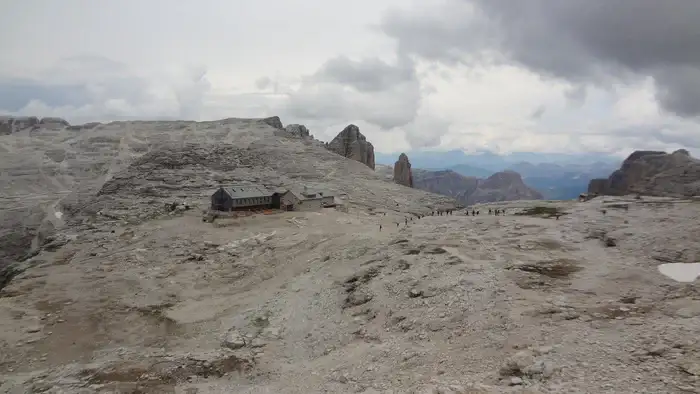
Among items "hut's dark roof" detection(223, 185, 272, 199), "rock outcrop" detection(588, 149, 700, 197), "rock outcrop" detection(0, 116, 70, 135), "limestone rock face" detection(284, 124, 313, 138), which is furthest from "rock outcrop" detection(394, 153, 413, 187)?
"rock outcrop" detection(0, 116, 70, 135)

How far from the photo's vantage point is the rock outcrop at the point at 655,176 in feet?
334

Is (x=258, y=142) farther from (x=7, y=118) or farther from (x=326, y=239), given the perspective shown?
(x=7, y=118)

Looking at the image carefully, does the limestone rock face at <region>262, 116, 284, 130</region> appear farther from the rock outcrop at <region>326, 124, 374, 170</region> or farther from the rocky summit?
the rocky summit

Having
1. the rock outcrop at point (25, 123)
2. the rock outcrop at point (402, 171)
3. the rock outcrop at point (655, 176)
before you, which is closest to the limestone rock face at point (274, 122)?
the rock outcrop at point (402, 171)

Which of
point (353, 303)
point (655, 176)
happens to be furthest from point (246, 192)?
point (655, 176)

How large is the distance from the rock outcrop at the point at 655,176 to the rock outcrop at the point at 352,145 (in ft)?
197

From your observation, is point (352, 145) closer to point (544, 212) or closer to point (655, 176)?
point (655, 176)

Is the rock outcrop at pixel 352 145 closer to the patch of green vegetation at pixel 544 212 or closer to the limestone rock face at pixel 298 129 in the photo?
the limestone rock face at pixel 298 129

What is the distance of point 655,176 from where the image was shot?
A: 113m

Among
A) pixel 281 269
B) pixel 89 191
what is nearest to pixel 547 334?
pixel 281 269

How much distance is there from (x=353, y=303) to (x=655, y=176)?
108m

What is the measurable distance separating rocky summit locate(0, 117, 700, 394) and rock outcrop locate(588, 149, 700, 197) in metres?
62.5

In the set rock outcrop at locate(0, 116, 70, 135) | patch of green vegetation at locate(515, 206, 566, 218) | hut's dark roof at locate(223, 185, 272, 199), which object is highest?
rock outcrop at locate(0, 116, 70, 135)

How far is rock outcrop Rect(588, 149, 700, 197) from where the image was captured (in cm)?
10194
